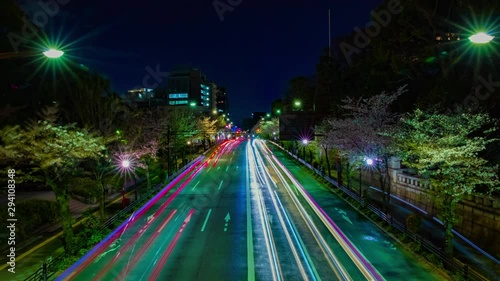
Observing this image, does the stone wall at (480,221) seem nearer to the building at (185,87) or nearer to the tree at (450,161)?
the tree at (450,161)

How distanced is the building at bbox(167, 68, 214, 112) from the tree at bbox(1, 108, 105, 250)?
128657 mm

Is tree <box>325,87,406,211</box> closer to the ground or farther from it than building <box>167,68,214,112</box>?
closer to the ground

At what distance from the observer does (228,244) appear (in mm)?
17875

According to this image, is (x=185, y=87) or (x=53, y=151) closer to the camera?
(x=53, y=151)

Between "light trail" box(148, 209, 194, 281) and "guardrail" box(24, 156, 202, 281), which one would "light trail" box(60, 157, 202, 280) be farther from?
"light trail" box(148, 209, 194, 281)

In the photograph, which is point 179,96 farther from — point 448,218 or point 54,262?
point 448,218

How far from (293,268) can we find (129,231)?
10.1 meters

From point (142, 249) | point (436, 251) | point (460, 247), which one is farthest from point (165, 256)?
point (460, 247)

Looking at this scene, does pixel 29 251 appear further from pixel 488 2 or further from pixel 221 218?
pixel 488 2

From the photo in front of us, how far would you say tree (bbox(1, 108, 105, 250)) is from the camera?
584 inches

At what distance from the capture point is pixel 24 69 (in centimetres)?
2475

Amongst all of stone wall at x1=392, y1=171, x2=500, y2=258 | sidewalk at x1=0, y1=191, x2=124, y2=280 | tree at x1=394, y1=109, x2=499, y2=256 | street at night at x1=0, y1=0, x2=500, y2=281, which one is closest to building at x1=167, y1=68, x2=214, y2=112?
street at night at x1=0, y1=0, x2=500, y2=281

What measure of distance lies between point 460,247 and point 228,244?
39.7 ft

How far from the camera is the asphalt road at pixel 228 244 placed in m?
14.3
